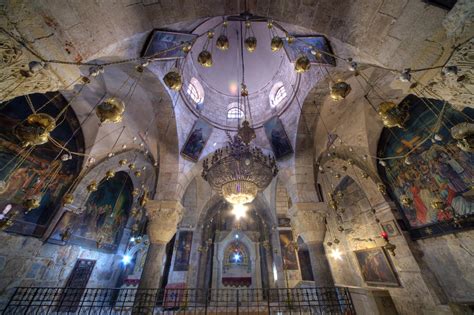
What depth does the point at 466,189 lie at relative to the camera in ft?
13.6

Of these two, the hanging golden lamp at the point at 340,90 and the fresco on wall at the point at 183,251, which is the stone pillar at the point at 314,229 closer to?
the hanging golden lamp at the point at 340,90

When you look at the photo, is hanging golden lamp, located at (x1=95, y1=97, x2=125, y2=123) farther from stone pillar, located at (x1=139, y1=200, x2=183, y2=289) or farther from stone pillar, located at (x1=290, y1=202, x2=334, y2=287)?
stone pillar, located at (x1=290, y1=202, x2=334, y2=287)

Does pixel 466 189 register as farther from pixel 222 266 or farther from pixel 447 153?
pixel 222 266

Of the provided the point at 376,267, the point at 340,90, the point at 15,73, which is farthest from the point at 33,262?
the point at 376,267

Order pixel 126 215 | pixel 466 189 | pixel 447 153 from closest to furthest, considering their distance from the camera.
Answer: pixel 466 189 < pixel 447 153 < pixel 126 215

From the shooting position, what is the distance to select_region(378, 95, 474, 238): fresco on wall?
4.21m

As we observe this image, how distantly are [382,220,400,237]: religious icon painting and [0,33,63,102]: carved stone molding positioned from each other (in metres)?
8.66

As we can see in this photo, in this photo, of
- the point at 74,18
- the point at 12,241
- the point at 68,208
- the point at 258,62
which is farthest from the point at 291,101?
the point at 12,241

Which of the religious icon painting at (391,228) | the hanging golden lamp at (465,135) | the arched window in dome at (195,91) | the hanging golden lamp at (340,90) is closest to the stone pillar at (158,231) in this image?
the arched window in dome at (195,91)

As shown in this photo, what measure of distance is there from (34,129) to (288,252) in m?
10.4

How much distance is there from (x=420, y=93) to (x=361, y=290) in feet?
20.2

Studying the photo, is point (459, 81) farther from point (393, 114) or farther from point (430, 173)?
point (430, 173)

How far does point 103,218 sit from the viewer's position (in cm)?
847

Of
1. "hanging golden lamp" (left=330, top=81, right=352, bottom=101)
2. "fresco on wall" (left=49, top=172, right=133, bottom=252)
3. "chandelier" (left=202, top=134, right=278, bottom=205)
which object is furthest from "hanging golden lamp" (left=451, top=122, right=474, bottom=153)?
"fresco on wall" (left=49, top=172, right=133, bottom=252)
